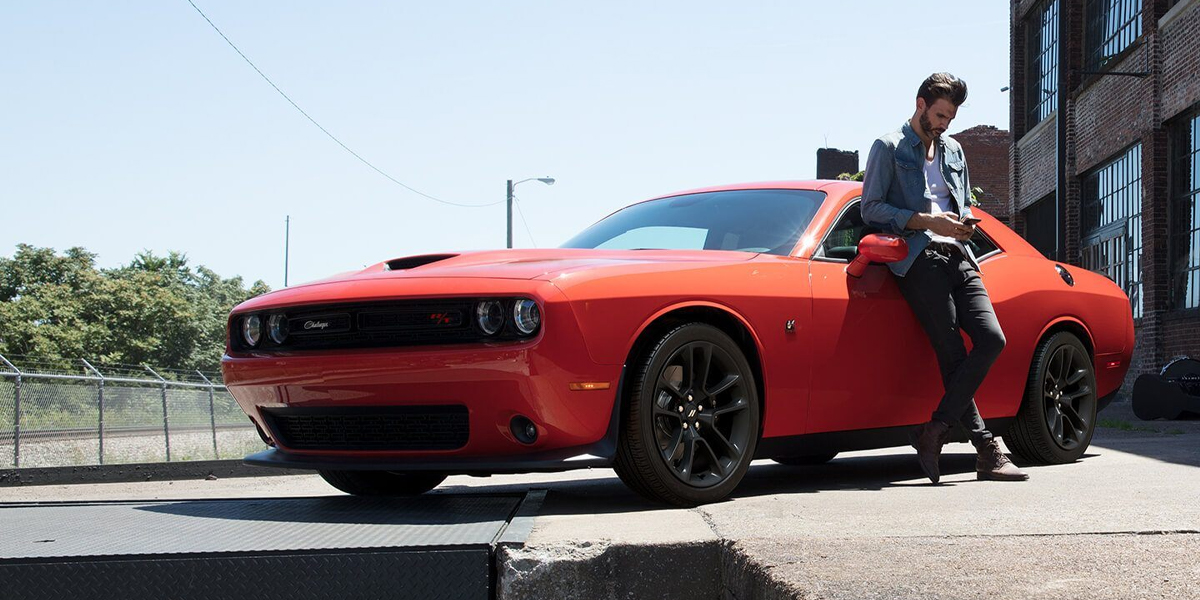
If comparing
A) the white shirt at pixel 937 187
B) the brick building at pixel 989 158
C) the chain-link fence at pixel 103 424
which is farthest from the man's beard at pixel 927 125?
the brick building at pixel 989 158

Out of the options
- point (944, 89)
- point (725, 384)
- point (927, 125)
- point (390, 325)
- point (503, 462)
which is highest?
point (944, 89)

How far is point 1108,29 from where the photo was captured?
21.6 m

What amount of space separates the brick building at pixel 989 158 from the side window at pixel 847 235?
43471 mm

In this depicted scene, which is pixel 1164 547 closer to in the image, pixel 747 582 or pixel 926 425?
pixel 747 582

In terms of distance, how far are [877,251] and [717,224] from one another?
754 mm

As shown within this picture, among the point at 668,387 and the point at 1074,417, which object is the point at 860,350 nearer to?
the point at 668,387

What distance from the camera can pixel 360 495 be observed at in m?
4.93

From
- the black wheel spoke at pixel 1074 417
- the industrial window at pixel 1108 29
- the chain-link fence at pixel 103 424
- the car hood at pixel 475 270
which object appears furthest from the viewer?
the industrial window at pixel 1108 29

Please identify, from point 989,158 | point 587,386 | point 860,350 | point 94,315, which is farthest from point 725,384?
point 94,315

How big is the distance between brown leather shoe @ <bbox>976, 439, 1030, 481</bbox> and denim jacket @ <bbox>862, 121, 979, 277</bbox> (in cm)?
79

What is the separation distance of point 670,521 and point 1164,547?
1.39 metres

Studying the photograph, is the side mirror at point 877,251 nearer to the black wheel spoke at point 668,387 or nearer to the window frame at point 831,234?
the window frame at point 831,234

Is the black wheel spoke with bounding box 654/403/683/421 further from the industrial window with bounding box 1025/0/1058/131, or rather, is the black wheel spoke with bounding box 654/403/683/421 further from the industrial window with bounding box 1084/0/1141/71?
the industrial window with bounding box 1025/0/1058/131

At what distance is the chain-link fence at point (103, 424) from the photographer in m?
14.9
